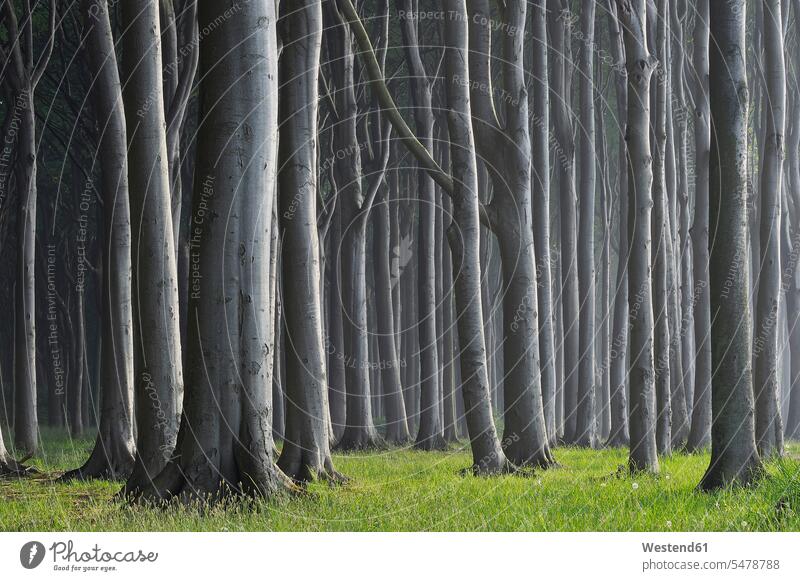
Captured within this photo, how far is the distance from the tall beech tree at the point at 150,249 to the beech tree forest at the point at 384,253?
0.10ft

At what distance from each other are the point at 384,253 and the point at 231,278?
501 inches

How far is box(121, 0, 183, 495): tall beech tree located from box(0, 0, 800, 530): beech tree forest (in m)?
0.03

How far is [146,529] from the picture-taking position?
751 cm

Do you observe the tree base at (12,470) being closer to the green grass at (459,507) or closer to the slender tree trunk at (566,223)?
the green grass at (459,507)

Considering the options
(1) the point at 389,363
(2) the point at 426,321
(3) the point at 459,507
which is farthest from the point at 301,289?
(1) the point at 389,363

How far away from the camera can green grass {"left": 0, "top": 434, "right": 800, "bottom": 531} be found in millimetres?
7770

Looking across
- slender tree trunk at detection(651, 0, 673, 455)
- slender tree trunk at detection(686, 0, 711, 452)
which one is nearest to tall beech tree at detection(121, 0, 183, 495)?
slender tree trunk at detection(651, 0, 673, 455)

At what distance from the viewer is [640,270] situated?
39.5 feet

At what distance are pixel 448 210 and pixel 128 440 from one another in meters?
12.6

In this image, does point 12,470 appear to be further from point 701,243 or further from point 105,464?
point 701,243

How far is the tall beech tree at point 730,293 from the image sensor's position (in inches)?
371

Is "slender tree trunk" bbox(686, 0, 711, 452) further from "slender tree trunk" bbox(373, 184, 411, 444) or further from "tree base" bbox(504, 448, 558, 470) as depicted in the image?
"slender tree trunk" bbox(373, 184, 411, 444)

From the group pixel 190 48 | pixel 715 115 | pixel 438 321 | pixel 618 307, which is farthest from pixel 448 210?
pixel 715 115
